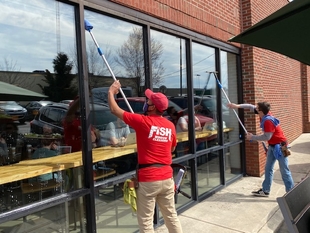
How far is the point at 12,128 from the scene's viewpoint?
3.22 metres

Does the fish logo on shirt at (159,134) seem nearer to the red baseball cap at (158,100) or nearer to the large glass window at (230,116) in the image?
the red baseball cap at (158,100)

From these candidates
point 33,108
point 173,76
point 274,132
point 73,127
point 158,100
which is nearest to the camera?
point 158,100

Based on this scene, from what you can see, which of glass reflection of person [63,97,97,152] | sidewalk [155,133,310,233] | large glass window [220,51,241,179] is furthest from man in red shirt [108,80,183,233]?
large glass window [220,51,241,179]

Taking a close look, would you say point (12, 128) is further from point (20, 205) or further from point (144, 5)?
point (144, 5)

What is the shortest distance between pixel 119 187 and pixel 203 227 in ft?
4.28

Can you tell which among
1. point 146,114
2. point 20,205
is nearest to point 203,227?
point 146,114

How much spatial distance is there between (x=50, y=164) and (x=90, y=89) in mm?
944

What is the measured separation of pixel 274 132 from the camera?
16.8ft

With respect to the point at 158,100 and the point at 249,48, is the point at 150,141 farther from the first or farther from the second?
the point at 249,48

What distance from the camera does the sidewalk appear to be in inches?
165

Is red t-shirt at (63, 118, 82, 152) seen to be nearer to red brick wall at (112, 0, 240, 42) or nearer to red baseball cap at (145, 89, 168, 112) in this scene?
red baseball cap at (145, 89, 168, 112)

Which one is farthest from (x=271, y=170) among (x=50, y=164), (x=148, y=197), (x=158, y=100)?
(x=50, y=164)

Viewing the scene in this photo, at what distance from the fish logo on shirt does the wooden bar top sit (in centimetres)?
87

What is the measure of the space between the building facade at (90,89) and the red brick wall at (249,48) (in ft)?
0.11
